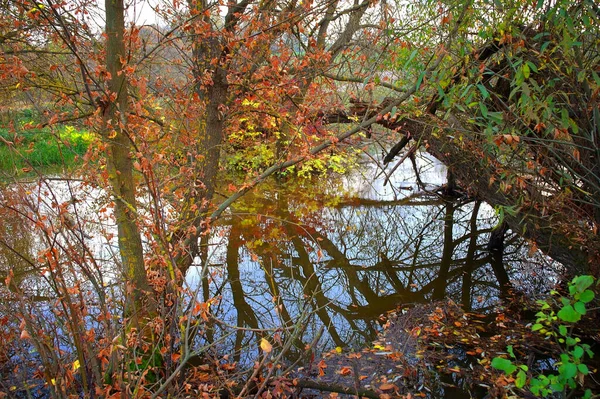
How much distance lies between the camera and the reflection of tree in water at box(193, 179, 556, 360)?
607cm

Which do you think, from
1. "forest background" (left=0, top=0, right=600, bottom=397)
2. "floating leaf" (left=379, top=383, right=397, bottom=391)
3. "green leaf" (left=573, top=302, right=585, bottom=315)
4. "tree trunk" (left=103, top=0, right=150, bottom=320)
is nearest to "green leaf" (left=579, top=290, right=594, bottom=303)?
"green leaf" (left=573, top=302, right=585, bottom=315)

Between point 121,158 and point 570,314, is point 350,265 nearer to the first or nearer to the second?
point 121,158

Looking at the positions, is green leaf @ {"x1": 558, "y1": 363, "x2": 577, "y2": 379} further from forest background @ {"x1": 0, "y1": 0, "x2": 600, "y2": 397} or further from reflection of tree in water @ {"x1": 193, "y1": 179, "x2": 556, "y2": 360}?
reflection of tree in water @ {"x1": 193, "y1": 179, "x2": 556, "y2": 360}

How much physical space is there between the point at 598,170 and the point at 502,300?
3.22m

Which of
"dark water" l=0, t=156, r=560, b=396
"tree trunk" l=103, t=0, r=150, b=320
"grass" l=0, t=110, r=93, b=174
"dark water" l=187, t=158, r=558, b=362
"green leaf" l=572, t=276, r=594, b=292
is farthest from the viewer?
"dark water" l=187, t=158, r=558, b=362

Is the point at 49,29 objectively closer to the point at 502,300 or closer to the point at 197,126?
the point at 197,126

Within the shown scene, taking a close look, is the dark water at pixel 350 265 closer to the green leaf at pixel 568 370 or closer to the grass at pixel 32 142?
the grass at pixel 32 142

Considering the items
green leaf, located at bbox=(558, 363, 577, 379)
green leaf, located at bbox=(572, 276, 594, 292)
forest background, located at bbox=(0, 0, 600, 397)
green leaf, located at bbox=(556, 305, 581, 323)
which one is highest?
forest background, located at bbox=(0, 0, 600, 397)

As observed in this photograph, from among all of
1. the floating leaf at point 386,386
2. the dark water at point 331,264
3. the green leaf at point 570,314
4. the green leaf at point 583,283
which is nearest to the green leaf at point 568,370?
the green leaf at point 570,314

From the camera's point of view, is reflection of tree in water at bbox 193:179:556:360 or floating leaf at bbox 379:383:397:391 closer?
floating leaf at bbox 379:383:397:391

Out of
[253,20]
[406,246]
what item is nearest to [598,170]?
[253,20]

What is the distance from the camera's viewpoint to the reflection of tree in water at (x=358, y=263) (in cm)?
607

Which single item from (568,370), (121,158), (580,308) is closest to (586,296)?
(580,308)

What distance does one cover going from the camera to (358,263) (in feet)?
26.0
